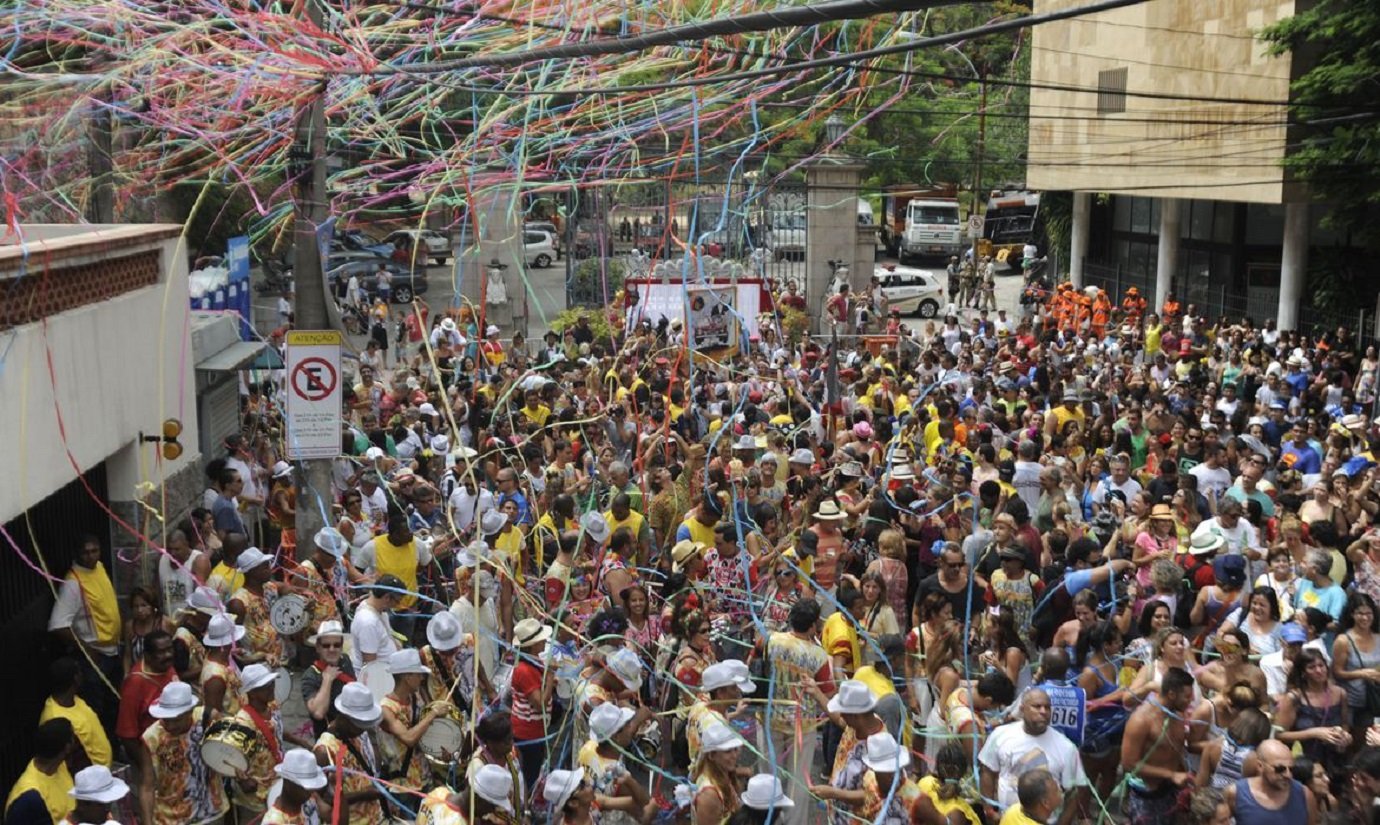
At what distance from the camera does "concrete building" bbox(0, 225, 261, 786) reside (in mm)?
8211

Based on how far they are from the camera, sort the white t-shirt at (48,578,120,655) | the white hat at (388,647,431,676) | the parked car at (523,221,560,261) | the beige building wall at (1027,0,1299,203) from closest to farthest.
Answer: the white hat at (388,647,431,676) → the white t-shirt at (48,578,120,655) → the beige building wall at (1027,0,1299,203) → the parked car at (523,221,560,261)

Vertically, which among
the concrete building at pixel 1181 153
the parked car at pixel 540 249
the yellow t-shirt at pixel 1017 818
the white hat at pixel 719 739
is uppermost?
the concrete building at pixel 1181 153

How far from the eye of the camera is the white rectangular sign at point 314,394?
1073 centimetres

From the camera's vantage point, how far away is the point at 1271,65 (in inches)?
907

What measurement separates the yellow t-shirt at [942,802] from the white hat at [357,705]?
233 cm

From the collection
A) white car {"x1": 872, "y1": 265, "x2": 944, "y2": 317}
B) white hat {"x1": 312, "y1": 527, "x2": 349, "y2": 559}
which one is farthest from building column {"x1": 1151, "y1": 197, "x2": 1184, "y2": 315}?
white hat {"x1": 312, "y1": 527, "x2": 349, "y2": 559}

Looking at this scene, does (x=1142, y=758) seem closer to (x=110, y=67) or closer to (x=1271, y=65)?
(x=110, y=67)

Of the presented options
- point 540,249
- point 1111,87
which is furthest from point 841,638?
point 540,249

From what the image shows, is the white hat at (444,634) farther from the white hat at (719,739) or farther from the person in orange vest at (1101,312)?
the person in orange vest at (1101,312)

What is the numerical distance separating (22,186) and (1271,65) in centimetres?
1818

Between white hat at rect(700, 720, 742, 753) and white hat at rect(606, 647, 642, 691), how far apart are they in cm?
76

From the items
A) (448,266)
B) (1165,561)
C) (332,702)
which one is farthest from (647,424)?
(448,266)

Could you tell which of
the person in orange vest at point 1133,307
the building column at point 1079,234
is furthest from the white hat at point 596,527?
the building column at point 1079,234

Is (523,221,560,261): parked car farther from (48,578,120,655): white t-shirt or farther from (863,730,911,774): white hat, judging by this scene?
(863,730,911,774): white hat
